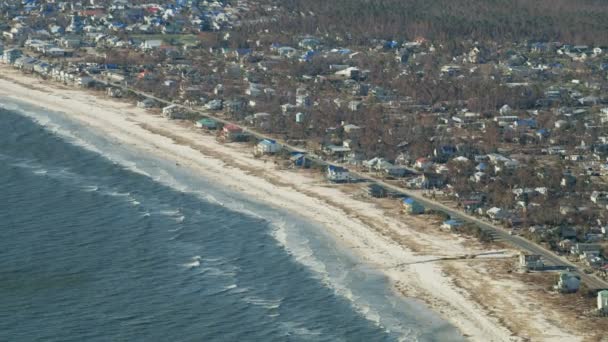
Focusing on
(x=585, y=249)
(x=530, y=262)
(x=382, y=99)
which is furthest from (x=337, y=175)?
(x=382, y=99)

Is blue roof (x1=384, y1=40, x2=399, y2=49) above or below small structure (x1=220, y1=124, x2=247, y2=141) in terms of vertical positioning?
above

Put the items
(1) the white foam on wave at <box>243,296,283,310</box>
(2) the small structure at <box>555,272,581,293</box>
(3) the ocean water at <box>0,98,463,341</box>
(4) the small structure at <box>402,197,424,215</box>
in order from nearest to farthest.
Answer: (3) the ocean water at <box>0,98,463,341</box>, (1) the white foam on wave at <box>243,296,283,310</box>, (2) the small structure at <box>555,272,581,293</box>, (4) the small structure at <box>402,197,424,215</box>

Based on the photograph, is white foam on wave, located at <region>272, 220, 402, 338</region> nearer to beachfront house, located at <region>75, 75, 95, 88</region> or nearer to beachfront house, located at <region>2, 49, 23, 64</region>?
beachfront house, located at <region>75, 75, 95, 88</region>

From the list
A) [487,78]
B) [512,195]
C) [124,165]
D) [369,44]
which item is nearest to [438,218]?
[512,195]

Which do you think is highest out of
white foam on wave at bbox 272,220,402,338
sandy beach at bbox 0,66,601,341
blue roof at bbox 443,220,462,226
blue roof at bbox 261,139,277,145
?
blue roof at bbox 261,139,277,145

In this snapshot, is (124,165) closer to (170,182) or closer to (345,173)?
(170,182)

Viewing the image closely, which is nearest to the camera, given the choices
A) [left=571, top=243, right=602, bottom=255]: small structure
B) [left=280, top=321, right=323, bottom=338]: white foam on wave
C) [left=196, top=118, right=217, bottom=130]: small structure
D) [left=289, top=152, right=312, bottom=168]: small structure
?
[left=280, top=321, right=323, bottom=338]: white foam on wave

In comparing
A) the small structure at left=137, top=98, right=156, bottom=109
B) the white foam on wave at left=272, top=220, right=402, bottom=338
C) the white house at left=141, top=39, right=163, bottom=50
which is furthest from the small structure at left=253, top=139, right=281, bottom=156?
the white house at left=141, top=39, right=163, bottom=50

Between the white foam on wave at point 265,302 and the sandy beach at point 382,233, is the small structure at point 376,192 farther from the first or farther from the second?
the white foam on wave at point 265,302
